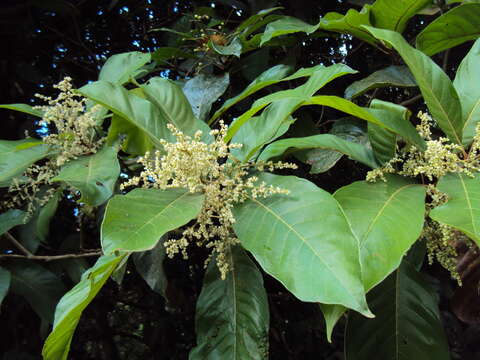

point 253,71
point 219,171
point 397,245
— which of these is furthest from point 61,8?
point 397,245

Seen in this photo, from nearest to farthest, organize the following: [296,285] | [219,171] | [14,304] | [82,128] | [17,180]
→ [296,285] < [219,171] < [82,128] < [17,180] < [14,304]

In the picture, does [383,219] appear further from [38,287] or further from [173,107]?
[38,287]

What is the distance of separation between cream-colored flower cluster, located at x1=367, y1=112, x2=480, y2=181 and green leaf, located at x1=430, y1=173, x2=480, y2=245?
0.02 meters

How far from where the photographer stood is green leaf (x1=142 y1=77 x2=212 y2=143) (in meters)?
1.15

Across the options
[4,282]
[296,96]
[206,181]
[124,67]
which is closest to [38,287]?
[4,282]

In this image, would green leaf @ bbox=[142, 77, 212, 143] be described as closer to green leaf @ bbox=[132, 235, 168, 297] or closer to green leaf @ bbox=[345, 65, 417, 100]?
green leaf @ bbox=[132, 235, 168, 297]

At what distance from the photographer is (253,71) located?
5.24ft

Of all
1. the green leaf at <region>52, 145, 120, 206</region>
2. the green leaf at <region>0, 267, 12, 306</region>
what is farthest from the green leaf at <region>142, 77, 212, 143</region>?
the green leaf at <region>0, 267, 12, 306</region>

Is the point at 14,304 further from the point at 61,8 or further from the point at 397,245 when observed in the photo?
the point at 397,245

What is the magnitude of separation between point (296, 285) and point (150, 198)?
0.34m

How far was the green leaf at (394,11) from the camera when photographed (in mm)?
1278

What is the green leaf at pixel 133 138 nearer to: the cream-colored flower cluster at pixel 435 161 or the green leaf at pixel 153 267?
the green leaf at pixel 153 267

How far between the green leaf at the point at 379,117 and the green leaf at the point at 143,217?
329 mm

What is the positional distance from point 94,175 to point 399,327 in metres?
0.82
